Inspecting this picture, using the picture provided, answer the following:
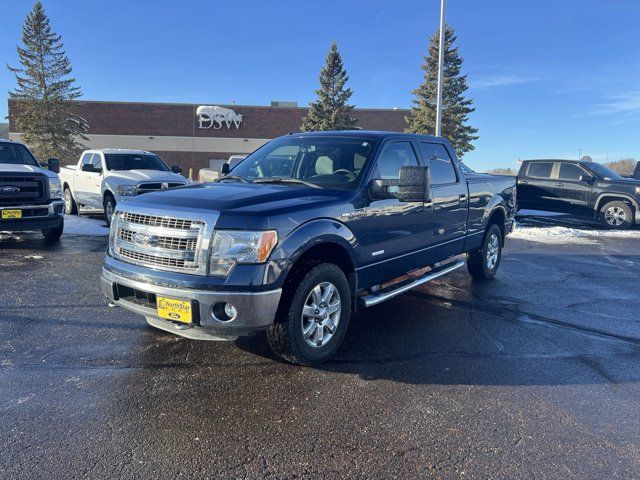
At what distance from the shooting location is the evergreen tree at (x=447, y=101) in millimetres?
39594

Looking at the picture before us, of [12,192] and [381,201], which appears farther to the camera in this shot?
[12,192]

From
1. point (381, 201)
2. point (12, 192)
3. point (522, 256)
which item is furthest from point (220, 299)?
point (522, 256)

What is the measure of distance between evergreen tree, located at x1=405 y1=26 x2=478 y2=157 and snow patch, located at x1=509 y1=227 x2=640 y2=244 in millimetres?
26936

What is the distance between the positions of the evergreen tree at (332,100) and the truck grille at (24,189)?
33.6m

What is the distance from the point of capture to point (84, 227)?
11.8m

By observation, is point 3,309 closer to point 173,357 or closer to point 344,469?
point 173,357

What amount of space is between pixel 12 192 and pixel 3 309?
3918 millimetres

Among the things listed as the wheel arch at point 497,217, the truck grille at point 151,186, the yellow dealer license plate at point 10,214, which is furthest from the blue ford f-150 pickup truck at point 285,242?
the truck grille at point 151,186

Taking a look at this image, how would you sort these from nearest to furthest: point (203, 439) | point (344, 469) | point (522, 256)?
point (344, 469), point (203, 439), point (522, 256)

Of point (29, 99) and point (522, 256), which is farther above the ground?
point (29, 99)

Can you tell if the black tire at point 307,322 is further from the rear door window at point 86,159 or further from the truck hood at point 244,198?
the rear door window at point 86,159

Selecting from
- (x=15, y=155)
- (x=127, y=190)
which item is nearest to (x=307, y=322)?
(x=15, y=155)

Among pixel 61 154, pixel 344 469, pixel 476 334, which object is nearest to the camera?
pixel 344 469

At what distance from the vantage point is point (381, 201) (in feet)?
15.2
